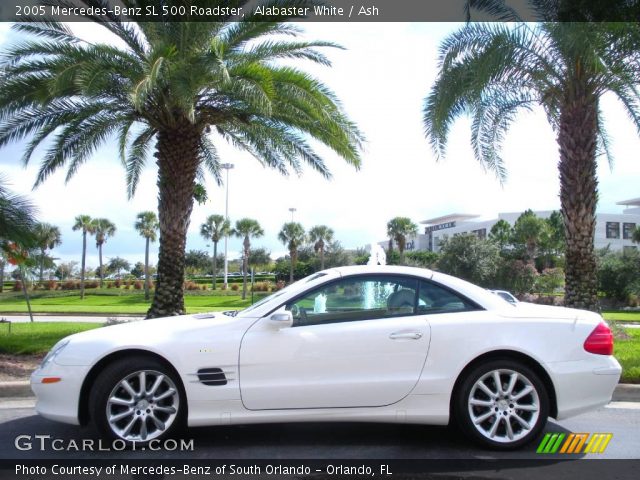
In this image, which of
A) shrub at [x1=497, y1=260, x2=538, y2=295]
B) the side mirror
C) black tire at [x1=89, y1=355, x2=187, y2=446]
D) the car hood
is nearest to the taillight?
→ the side mirror

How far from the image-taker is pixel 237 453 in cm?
456

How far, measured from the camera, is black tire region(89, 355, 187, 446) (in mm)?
4535

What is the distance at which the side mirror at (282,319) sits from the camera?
462 centimetres

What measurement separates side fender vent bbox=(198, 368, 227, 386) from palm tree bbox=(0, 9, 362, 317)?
6.22 meters

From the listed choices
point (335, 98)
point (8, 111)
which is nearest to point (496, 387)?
point (335, 98)

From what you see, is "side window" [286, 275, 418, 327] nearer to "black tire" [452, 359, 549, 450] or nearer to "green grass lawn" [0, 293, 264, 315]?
"black tire" [452, 359, 549, 450]

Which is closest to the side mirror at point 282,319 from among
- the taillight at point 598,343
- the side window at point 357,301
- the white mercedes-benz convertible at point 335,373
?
the white mercedes-benz convertible at point 335,373

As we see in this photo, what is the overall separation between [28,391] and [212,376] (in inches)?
131

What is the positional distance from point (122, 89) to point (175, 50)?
5.31 ft

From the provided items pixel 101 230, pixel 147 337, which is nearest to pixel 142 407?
pixel 147 337

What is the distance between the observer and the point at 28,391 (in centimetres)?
668

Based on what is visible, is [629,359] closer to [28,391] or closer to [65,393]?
[65,393]

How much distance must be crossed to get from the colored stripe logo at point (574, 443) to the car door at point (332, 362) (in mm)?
1285

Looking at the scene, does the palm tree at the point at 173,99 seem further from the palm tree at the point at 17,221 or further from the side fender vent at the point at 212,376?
the side fender vent at the point at 212,376
